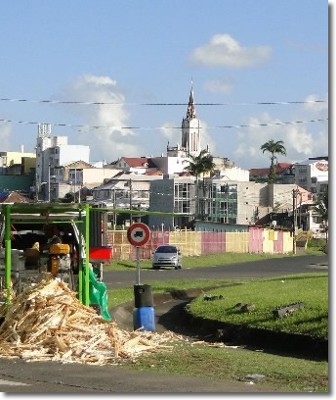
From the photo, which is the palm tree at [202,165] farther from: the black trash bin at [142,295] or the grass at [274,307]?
the black trash bin at [142,295]

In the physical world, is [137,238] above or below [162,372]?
above

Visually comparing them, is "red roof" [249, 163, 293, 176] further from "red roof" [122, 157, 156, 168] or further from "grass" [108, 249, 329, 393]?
"grass" [108, 249, 329, 393]

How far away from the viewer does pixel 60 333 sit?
45.8 feet

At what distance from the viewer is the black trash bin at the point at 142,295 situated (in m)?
17.3

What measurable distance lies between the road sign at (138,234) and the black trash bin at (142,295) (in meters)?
2.33

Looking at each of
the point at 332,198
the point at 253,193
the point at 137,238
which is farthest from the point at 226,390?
the point at 253,193

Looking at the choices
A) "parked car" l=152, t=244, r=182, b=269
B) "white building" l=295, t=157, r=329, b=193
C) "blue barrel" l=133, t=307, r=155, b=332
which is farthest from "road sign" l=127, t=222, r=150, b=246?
"white building" l=295, t=157, r=329, b=193

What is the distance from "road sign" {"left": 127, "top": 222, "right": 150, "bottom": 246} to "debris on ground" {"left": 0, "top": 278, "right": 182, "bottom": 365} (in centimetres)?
452

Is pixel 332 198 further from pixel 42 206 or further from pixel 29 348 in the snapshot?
pixel 42 206

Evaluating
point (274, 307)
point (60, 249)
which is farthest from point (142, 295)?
point (274, 307)

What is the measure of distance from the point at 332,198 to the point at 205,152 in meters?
103

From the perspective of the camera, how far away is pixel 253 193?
126688mm

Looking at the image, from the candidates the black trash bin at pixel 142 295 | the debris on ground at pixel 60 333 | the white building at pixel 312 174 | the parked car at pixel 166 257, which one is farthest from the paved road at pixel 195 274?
the white building at pixel 312 174

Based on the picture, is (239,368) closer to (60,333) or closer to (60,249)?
(60,333)
